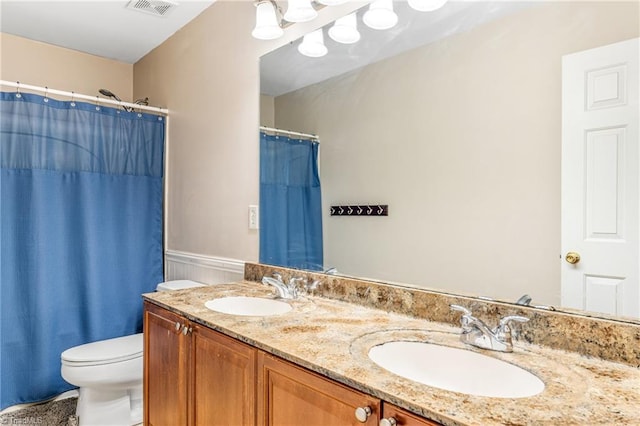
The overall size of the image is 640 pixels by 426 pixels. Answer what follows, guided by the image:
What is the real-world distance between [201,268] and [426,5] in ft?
5.97

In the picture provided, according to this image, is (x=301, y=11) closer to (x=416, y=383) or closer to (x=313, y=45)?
(x=313, y=45)

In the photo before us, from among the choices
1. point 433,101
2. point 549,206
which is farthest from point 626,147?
point 433,101

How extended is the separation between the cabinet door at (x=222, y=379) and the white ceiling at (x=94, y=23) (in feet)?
6.47

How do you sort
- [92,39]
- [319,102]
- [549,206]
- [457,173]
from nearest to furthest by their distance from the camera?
[549,206] < [457,173] < [319,102] < [92,39]

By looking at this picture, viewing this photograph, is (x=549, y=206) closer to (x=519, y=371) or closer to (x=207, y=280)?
(x=519, y=371)

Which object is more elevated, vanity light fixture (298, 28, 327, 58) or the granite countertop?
vanity light fixture (298, 28, 327, 58)

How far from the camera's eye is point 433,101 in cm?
135

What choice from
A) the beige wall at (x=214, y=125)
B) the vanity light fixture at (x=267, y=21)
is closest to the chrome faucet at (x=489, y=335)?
the beige wall at (x=214, y=125)

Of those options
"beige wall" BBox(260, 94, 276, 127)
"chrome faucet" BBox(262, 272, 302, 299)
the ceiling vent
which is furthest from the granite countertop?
the ceiling vent

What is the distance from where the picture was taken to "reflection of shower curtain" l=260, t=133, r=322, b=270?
1.81m

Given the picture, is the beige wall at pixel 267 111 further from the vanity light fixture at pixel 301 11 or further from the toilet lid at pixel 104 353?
the toilet lid at pixel 104 353

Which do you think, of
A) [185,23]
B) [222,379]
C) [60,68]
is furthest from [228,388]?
[60,68]

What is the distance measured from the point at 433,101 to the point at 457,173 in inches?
10.5

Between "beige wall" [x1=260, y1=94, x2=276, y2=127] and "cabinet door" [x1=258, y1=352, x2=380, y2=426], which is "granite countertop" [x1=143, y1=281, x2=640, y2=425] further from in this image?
"beige wall" [x1=260, y1=94, x2=276, y2=127]
